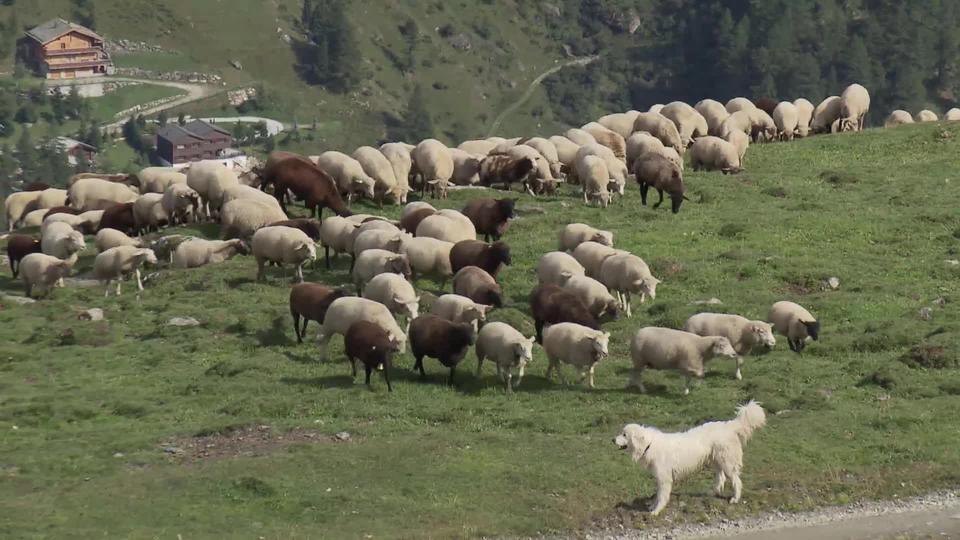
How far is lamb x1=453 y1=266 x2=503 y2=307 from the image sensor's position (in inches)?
1198

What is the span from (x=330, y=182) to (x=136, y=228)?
237 inches

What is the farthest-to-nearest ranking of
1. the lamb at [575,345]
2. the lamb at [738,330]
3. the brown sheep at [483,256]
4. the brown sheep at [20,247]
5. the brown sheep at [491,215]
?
the brown sheep at [20,247] < the brown sheep at [491,215] < the brown sheep at [483,256] < the lamb at [738,330] < the lamb at [575,345]

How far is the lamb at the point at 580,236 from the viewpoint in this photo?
34000 mm

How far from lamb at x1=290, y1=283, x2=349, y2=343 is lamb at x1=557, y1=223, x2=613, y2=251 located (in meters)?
6.76

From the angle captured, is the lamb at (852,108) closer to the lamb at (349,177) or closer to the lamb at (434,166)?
the lamb at (434,166)

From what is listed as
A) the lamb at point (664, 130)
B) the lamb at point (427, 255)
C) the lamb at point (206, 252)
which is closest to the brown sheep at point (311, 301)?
the lamb at point (427, 255)

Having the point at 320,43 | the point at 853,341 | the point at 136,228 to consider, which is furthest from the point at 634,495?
the point at 320,43

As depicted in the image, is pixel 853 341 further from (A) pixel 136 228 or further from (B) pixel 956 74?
(B) pixel 956 74

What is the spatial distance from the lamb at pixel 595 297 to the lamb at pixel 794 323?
11.2ft

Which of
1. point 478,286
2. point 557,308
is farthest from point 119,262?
point 557,308

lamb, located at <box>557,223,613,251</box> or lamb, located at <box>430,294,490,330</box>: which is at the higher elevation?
lamb, located at <box>557,223,613,251</box>

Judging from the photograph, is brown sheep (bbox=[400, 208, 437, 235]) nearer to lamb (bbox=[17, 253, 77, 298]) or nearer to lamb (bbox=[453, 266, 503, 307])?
lamb (bbox=[453, 266, 503, 307])

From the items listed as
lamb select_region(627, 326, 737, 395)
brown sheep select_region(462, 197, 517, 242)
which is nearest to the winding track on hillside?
brown sheep select_region(462, 197, 517, 242)

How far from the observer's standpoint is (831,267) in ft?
112
